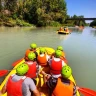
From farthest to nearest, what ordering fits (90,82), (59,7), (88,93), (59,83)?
1. (59,7)
2. (90,82)
3. (88,93)
4. (59,83)

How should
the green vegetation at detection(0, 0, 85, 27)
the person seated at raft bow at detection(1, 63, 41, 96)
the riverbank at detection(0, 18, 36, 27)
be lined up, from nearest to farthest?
1. the person seated at raft bow at detection(1, 63, 41, 96)
2. the riverbank at detection(0, 18, 36, 27)
3. the green vegetation at detection(0, 0, 85, 27)

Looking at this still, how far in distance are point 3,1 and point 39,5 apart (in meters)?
10.1

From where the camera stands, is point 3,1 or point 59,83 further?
point 3,1

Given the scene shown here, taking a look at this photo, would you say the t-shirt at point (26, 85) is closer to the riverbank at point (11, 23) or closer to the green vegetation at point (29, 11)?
the riverbank at point (11, 23)

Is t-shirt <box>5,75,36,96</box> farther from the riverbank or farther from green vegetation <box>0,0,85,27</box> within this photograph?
green vegetation <box>0,0,85,27</box>

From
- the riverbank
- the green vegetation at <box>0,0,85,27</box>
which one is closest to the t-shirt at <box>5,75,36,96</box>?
the riverbank

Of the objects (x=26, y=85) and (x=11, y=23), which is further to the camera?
(x=11, y=23)

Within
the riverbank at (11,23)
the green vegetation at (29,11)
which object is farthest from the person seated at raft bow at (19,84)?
the green vegetation at (29,11)

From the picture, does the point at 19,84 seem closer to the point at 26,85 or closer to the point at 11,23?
the point at 26,85

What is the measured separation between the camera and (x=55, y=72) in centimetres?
450

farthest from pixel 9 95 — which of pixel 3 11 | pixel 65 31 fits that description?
pixel 3 11

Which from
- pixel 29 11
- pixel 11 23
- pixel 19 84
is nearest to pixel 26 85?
pixel 19 84

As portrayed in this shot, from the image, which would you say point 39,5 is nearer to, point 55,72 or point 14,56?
point 14,56

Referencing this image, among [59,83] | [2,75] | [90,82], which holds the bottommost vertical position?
[90,82]
